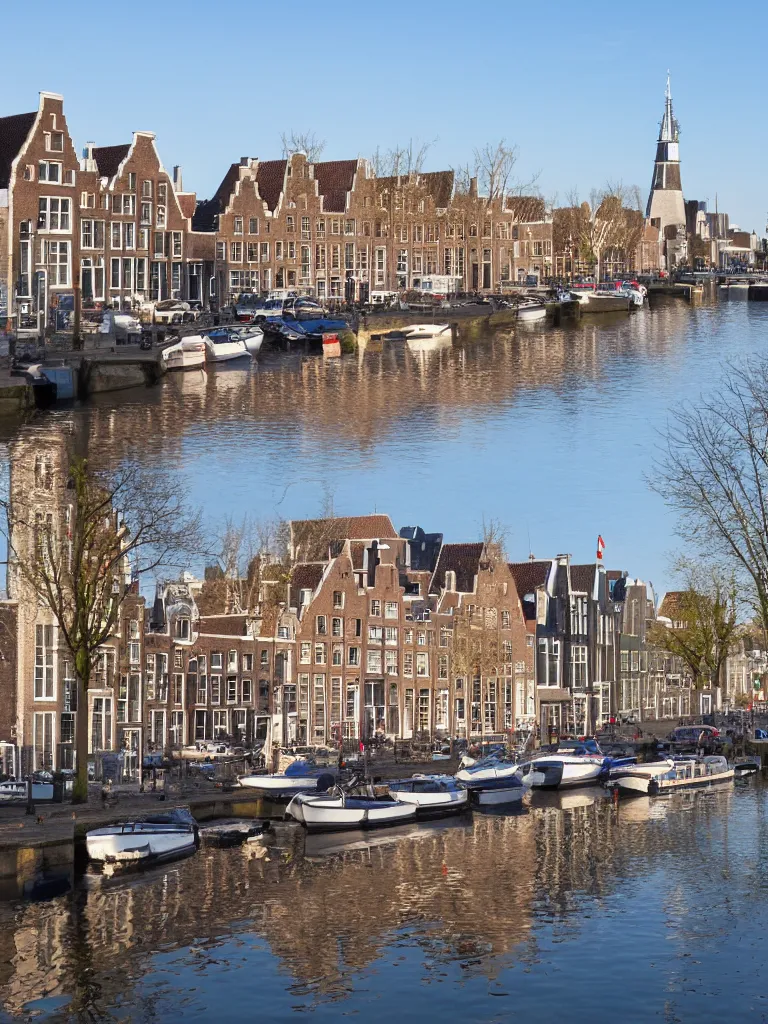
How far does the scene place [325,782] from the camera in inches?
2425

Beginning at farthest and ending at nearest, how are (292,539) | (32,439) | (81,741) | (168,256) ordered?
1. (168,256)
2. (292,539)
3. (32,439)
4. (81,741)

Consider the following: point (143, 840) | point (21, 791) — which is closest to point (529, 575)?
point (21, 791)

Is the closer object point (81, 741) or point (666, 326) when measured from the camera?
point (81, 741)

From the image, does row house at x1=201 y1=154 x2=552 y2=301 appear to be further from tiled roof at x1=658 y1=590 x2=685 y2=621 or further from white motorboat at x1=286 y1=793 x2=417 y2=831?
white motorboat at x1=286 y1=793 x2=417 y2=831

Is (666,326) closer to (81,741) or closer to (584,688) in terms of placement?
(584,688)

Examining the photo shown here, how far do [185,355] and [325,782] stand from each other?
22.0m

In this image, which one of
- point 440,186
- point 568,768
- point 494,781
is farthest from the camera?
point 440,186

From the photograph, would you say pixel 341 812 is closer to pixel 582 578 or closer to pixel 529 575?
pixel 529 575

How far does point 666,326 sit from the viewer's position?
11094 centimetres

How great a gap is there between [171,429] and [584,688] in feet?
200

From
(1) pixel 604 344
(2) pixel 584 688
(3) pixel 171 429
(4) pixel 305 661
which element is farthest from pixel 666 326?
(3) pixel 171 429

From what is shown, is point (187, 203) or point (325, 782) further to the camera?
point (187, 203)

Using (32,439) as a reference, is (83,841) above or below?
below

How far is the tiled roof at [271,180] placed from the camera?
117 metres
